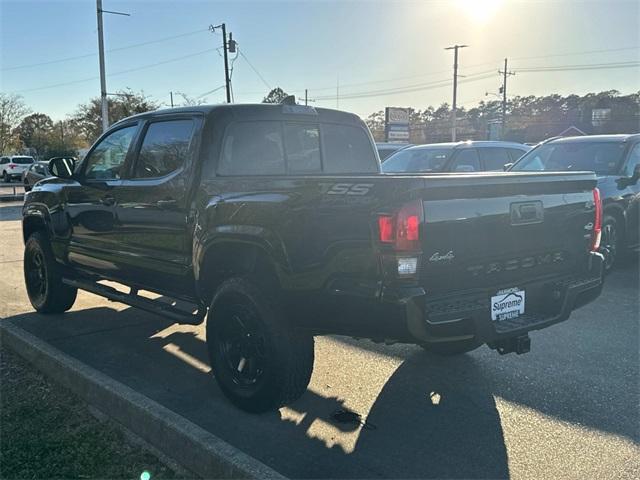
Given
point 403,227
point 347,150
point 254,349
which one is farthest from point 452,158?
point 403,227

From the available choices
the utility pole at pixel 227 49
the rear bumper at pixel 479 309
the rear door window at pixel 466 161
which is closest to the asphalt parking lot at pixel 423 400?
the rear bumper at pixel 479 309

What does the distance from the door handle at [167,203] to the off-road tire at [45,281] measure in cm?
216

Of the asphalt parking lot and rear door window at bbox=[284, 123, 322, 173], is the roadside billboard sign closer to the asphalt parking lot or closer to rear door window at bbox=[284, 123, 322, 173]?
the asphalt parking lot

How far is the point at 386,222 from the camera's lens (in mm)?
2822

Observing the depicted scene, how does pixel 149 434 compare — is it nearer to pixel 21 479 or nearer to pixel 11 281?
pixel 21 479

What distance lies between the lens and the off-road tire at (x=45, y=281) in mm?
5809

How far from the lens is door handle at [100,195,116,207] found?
4.78 meters

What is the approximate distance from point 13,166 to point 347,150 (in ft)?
133

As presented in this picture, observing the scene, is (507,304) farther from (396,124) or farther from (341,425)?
(396,124)

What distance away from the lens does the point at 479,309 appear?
3.08m

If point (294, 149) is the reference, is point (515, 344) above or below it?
below

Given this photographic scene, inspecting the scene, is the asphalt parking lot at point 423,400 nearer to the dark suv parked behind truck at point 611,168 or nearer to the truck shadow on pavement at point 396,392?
the truck shadow on pavement at point 396,392

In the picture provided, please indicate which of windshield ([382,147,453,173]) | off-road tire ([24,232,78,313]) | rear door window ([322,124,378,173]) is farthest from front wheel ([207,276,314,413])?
windshield ([382,147,453,173])

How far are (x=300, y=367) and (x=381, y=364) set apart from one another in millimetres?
1257
